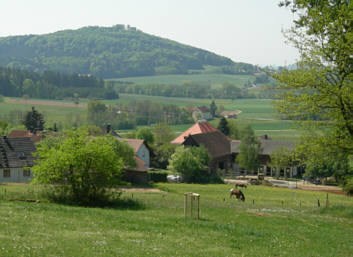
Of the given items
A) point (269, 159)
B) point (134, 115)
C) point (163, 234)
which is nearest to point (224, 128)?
point (269, 159)

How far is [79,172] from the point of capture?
25250 millimetres

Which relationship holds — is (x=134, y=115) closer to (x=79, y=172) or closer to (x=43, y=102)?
(x=43, y=102)

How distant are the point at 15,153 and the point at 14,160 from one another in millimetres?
1068

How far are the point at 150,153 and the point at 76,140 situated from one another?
55255 mm

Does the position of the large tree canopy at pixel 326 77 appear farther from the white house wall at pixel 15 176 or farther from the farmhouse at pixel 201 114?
the farmhouse at pixel 201 114

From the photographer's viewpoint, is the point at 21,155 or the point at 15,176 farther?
the point at 21,155

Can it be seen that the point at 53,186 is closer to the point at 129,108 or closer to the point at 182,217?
the point at 182,217

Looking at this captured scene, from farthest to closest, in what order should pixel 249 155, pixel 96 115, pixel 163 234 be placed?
pixel 96 115, pixel 249 155, pixel 163 234

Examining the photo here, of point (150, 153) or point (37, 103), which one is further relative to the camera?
A: point (37, 103)

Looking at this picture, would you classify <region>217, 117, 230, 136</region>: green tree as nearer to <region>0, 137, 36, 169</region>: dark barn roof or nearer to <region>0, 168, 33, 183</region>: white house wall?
<region>0, 137, 36, 169</region>: dark barn roof

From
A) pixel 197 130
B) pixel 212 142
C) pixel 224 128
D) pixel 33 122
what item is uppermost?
pixel 33 122

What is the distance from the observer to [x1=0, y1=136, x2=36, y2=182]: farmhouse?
52.8 meters

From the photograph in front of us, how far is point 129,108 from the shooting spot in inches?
6324

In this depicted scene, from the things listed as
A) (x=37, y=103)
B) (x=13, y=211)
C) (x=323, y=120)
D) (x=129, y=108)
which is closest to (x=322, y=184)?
(x=323, y=120)
